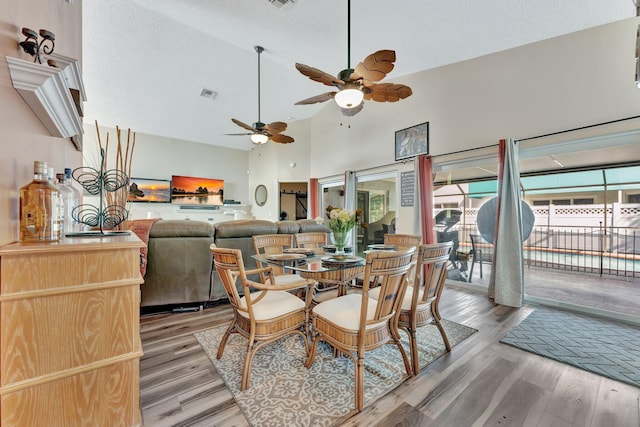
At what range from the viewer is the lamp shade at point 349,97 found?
95.0 inches

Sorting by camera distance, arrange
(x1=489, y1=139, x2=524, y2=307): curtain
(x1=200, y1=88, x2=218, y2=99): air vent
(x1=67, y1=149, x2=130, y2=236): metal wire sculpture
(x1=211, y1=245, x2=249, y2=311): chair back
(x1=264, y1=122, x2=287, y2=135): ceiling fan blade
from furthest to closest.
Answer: (x1=200, y1=88, x2=218, y2=99): air vent → (x1=264, y1=122, x2=287, y2=135): ceiling fan blade → (x1=489, y1=139, x2=524, y2=307): curtain → (x1=211, y1=245, x2=249, y2=311): chair back → (x1=67, y1=149, x2=130, y2=236): metal wire sculpture

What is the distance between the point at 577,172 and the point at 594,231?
1.04 meters

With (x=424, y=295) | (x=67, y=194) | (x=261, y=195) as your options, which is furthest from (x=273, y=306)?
(x=261, y=195)

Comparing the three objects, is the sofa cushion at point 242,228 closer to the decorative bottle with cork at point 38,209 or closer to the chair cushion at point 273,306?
the chair cushion at point 273,306

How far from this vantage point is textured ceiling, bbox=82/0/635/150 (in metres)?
2.86

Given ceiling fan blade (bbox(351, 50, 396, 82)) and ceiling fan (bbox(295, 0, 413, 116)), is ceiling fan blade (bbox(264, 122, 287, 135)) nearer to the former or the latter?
ceiling fan (bbox(295, 0, 413, 116))

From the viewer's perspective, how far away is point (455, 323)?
272cm

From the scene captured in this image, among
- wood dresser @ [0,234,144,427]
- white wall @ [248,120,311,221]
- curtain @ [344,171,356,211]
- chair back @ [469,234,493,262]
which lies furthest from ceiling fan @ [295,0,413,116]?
white wall @ [248,120,311,221]

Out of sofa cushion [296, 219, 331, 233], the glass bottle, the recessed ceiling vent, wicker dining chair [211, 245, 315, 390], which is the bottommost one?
wicker dining chair [211, 245, 315, 390]

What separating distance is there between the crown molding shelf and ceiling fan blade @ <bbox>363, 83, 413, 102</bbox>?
7.35 feet

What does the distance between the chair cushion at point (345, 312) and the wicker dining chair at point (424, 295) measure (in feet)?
0.55

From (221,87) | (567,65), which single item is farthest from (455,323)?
(221,87)

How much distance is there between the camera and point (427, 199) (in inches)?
166

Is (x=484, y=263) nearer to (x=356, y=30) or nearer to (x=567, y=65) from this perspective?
(x=567, y=65)
